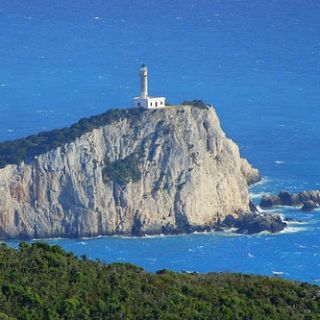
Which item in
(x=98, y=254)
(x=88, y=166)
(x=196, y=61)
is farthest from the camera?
(x=196, y=61)

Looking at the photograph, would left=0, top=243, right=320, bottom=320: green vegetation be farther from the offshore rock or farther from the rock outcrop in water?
the rock outcrop in water

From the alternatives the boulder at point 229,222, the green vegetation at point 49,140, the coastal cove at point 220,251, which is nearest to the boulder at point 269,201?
the coastal cove at point 220,251

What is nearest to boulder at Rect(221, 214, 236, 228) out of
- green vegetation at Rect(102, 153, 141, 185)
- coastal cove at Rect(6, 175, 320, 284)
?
coastal cove at Rect(6, 175, 320, 284)

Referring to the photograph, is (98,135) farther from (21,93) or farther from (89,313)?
(89,313)

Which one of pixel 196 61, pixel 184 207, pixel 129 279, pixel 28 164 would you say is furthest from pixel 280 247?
pixel 196 61

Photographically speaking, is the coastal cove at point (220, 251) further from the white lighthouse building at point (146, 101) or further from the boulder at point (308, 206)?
the white lighthouse building at point (146, 101)

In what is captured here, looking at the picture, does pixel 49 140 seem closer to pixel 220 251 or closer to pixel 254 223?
pixel 254 223
